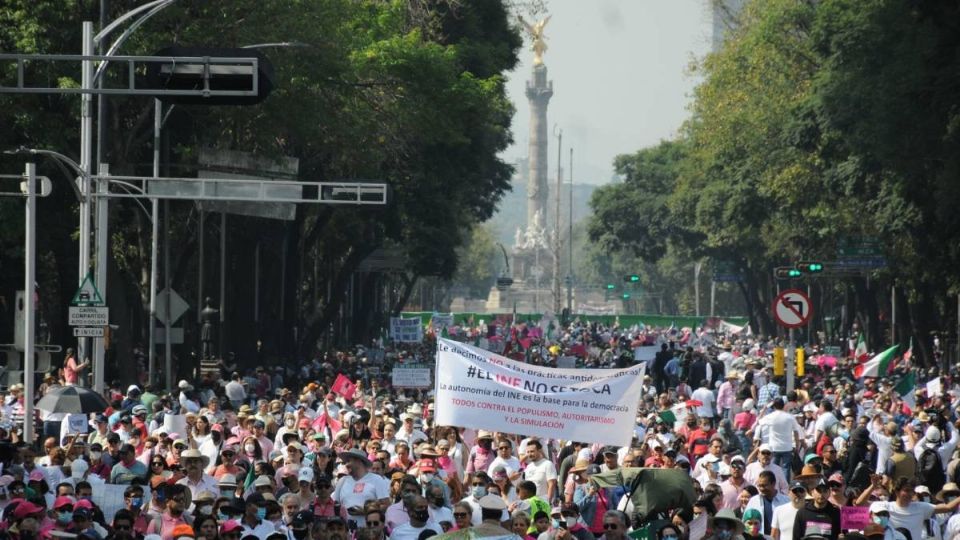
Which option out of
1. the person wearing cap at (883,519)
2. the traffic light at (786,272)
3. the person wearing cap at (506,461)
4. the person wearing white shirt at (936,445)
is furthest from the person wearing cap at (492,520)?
the traffic light at (786,272)

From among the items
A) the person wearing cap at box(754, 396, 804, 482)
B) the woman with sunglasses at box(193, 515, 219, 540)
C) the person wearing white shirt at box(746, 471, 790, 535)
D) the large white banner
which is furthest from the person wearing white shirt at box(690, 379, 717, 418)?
the woman with sunglasses at box(193, 515, 219, 540)

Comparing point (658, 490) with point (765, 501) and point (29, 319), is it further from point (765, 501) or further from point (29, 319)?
point (29, 319)

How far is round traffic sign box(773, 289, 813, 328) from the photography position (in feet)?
78.5

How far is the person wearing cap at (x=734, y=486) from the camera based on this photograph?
55.9 ft

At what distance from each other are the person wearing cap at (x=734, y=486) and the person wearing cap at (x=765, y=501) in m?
0.86

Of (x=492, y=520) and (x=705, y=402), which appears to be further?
(x=705, y=402)

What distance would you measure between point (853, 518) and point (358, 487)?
12.4 feet

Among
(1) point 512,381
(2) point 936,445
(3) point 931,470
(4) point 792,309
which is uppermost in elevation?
(4) point 792,309

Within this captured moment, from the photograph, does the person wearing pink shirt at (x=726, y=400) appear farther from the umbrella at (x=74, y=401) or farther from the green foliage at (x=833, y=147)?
the umbrella at (x=74, y=401)

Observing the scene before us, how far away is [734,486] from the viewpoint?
17.2 metres

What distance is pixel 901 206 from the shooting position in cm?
4331

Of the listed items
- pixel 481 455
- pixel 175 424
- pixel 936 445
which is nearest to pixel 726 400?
pixel 936 445

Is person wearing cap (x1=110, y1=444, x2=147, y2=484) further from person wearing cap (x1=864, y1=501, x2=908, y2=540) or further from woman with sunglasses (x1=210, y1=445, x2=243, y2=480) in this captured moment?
person wearing cap (x1=864, y1=501, x2=908, y2=540)

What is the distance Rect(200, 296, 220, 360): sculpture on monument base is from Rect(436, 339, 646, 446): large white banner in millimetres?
23274
